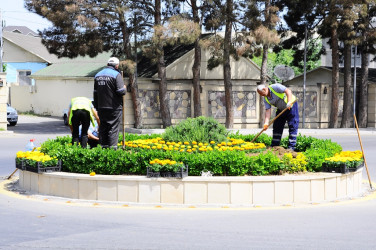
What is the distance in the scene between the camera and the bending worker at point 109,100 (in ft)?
36.6

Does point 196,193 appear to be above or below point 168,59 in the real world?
below

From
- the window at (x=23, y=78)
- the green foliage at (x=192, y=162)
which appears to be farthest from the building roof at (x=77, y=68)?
the green foliage at (x=192, y=162)

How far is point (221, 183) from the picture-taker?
367 inches

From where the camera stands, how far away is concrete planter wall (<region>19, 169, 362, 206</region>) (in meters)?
9.31

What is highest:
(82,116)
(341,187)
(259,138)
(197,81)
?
(197,81)

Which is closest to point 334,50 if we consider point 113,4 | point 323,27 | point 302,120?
point 323,27

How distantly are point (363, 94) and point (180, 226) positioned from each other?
26.3 meters

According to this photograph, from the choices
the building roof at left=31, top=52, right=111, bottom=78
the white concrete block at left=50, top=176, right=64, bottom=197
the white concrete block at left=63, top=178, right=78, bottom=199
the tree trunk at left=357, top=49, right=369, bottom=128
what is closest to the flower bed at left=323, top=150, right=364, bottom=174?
the white concrete block at left=63, top=178, right=78, bottom=199

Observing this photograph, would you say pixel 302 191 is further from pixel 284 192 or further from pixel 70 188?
pixel 70 188

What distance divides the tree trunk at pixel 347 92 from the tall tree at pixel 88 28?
10200 millimetres

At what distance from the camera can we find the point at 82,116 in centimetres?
1213

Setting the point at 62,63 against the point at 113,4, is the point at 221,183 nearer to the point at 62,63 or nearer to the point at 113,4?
the point at 113,4

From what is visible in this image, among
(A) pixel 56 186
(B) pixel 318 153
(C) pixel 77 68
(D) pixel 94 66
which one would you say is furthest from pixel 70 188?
(C) pixel 77 68

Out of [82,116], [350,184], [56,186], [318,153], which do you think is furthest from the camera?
[82,116]
